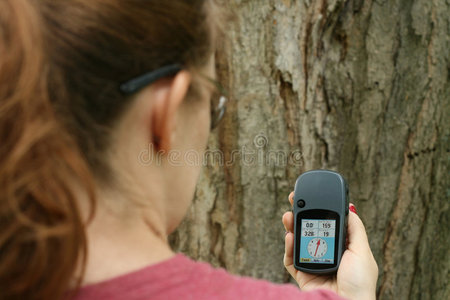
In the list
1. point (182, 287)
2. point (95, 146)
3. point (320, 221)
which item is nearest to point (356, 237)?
point (320, 221)

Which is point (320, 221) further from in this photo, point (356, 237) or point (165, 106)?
point (165, 106)

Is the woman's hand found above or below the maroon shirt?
below

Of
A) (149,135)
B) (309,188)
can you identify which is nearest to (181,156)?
(149,135)

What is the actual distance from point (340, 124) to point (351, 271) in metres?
0.79

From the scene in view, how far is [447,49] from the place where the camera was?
6.23ft

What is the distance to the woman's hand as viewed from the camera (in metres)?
1.14

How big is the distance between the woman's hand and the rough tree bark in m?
0.54

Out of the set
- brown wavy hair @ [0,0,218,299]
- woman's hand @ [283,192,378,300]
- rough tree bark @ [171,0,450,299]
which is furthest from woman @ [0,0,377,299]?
rough tree bark @ [171,0,450,299]

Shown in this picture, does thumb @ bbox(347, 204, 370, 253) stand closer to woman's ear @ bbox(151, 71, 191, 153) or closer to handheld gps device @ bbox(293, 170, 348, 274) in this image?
handheld gps device @ bbox(293, 170, 348, 274)

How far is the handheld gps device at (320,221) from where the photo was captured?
125 cm

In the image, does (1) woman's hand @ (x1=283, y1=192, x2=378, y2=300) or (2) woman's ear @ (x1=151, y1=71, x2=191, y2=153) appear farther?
(1) woman's hand @ (x1=283, y1=192, x2=378, y2=300)

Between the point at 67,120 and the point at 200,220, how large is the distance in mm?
1358

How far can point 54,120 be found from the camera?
0.66 m

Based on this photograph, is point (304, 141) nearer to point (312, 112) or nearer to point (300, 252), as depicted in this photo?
point (312, 112)
